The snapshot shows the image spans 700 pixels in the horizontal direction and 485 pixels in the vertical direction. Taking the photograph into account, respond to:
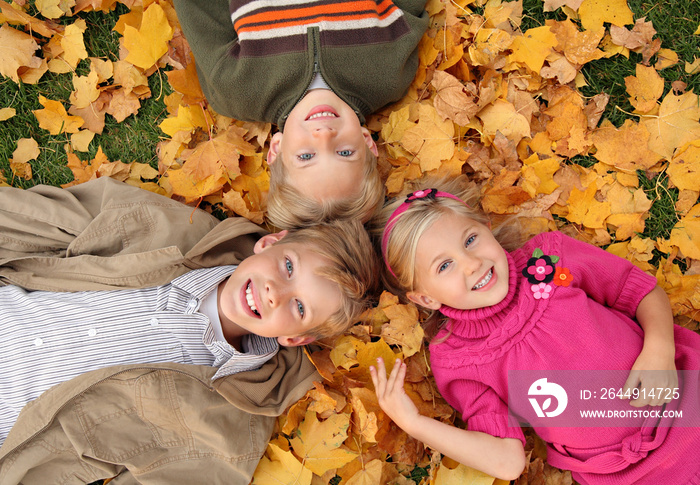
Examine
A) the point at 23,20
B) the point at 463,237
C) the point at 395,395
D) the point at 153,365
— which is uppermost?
the point at 23,20

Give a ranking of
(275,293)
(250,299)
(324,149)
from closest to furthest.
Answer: (275,293) → (250,299) → (324,149)

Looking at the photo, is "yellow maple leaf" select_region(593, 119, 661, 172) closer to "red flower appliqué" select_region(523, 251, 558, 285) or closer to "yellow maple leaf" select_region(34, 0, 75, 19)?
"red flower appliqué" select_region(523, 251, 558, 285)

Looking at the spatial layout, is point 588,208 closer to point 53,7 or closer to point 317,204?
point 317,204

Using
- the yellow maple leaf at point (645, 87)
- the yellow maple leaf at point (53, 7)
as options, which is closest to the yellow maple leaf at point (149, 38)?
the yellow maple leaf at point (53, 7)

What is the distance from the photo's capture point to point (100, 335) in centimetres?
226

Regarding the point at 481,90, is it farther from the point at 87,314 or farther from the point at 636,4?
the point at 87,314

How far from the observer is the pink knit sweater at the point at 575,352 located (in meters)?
2.07

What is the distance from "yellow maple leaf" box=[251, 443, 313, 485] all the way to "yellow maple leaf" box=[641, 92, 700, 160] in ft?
7.54

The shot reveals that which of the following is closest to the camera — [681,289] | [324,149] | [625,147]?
[324,149]

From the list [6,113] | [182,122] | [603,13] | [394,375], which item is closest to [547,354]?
[394,375]

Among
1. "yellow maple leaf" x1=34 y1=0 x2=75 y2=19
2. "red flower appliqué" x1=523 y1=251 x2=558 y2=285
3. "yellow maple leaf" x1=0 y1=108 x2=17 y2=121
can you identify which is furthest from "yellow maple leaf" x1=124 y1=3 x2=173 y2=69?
"red flower appliqué" x1=523 y1=251 x2=558 y2=285

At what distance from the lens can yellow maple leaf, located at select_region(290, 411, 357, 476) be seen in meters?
2.32

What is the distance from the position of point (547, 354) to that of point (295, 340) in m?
1.08

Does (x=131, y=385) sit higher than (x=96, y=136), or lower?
lower
